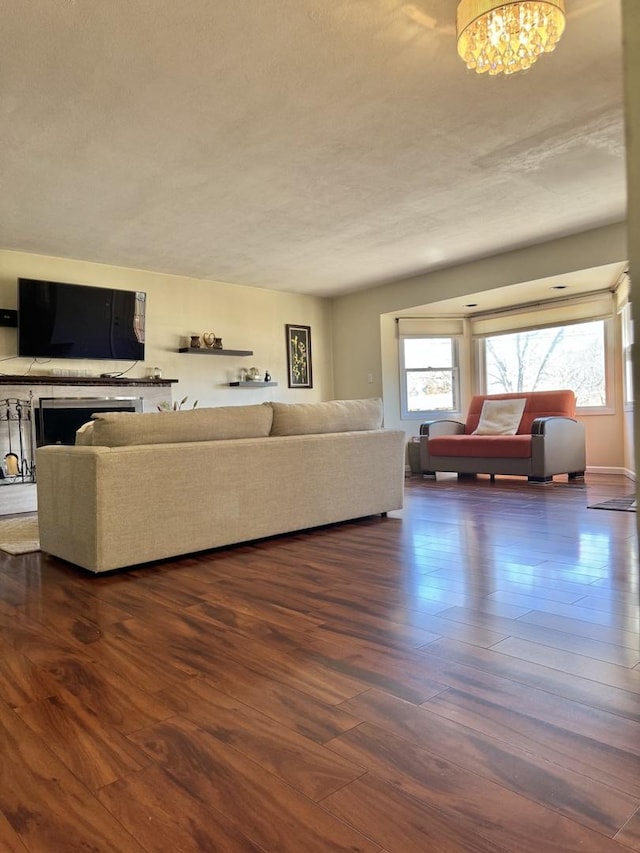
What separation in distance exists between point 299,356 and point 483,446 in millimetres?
3018

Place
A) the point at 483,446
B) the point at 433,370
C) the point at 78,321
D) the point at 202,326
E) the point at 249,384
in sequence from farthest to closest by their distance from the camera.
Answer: the point at 433,370 → the point at 249,384 → the point at 202,326 → the point at 483,446 → the point at 78,321

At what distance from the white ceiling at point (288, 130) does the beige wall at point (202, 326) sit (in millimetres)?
315

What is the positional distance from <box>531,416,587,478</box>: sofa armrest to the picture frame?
3304mm

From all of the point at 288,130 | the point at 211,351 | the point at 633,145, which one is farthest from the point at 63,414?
the point at 633,145

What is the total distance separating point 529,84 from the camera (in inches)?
119

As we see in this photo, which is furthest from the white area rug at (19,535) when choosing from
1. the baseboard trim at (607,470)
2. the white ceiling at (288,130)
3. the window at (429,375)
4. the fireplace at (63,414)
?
the baseboard trim at (607,470)

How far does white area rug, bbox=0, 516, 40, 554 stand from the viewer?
3392mm

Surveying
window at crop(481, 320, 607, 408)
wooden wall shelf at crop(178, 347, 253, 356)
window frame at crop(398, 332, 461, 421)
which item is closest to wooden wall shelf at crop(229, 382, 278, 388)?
wooden wall shelf at crop(178, 347, 253, 356)

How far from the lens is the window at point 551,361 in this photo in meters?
6.68

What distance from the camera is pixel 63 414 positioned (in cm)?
562

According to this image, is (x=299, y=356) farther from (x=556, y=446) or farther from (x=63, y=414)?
(x=556, y=446)

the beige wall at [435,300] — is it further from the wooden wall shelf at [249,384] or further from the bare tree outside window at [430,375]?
the wooden wall shelf at [249,384]

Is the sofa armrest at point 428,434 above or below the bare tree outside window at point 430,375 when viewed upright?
below

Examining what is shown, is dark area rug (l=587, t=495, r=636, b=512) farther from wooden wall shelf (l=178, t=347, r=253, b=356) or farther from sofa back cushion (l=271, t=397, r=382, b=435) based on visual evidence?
wooden wall shelf (l=178, t=347, r=253, b=356)
